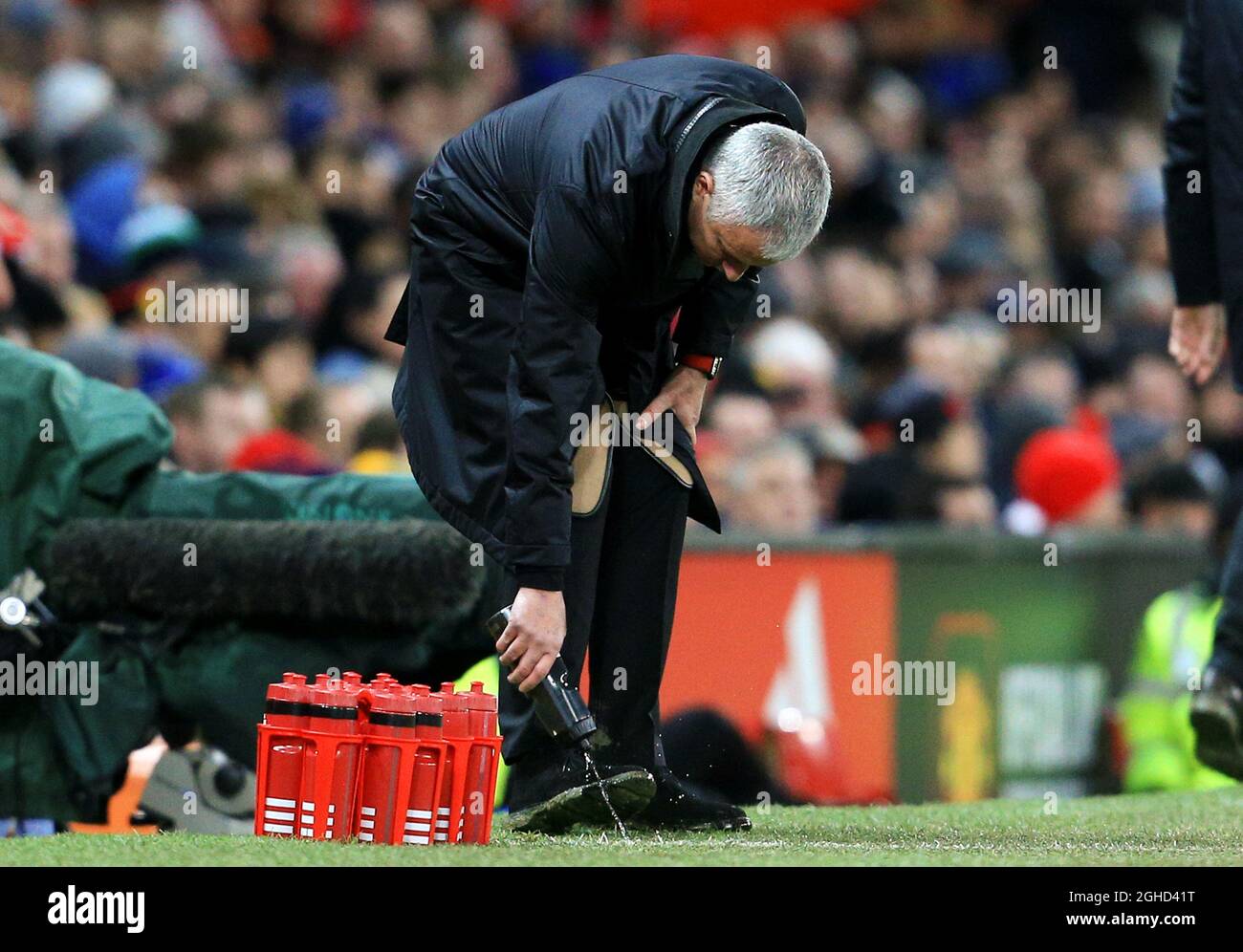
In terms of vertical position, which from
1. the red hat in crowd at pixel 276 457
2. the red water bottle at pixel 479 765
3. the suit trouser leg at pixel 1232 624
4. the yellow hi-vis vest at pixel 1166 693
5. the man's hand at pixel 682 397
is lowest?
the yellow hi-vis vest at pixel 1166 693

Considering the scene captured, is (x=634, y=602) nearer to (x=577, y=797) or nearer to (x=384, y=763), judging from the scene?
(x=577, y=797)

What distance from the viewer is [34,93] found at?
9664 millimetres

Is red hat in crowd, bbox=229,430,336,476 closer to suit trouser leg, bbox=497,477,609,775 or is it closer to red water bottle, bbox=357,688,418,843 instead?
suit trouser leg, bbox=497,477,609,775

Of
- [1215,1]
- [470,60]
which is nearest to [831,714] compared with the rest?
[1215,1]

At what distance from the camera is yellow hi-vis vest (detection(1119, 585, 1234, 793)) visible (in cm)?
813

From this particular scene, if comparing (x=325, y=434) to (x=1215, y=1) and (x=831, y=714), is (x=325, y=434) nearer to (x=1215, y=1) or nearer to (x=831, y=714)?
(x=831, y=714)

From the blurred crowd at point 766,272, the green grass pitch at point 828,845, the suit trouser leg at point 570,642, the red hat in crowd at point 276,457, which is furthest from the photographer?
the blurred crowd at point 766,272

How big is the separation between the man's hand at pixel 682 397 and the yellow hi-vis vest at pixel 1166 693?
3727mm

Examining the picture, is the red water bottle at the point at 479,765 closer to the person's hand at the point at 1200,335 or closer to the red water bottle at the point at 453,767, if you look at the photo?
the red water bottle at the point at 453,767

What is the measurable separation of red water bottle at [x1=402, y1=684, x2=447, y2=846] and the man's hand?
0.90m

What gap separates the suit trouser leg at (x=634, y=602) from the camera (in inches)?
192

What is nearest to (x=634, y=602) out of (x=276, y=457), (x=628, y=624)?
(x=628, y=624)

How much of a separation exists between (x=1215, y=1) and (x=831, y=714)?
3207 millimetres

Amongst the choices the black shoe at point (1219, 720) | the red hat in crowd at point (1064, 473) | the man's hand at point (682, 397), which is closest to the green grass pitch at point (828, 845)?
the black shoe at point (1219, 720)
